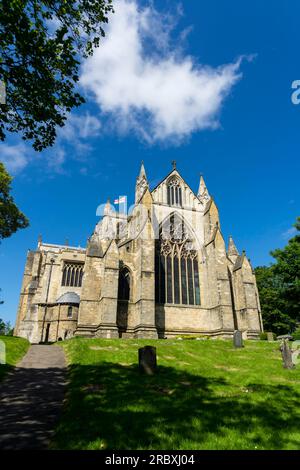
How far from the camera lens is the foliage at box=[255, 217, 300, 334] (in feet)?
93.8

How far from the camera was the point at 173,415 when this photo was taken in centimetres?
575

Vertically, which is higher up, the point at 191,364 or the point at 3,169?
the point at 3,169

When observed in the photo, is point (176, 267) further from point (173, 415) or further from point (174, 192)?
point (173, 415)

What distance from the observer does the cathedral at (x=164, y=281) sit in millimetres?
23758

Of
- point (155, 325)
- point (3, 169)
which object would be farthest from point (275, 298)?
point (3, 169)

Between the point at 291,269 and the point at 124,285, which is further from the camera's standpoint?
the point at 291,269

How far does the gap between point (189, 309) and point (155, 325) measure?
392 centimetres

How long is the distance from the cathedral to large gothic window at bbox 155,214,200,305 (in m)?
0.09

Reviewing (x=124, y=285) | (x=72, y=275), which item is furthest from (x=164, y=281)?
(x=72, y=275)

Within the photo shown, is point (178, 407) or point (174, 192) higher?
point (174, 192)

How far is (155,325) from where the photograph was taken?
24.0m

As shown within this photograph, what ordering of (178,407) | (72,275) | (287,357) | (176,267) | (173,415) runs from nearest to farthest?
(173,415), (178,407), (287,357), (176,267), (72,275)

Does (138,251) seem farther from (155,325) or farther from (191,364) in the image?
(191,364)

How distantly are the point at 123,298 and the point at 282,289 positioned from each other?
18125 millimetres
